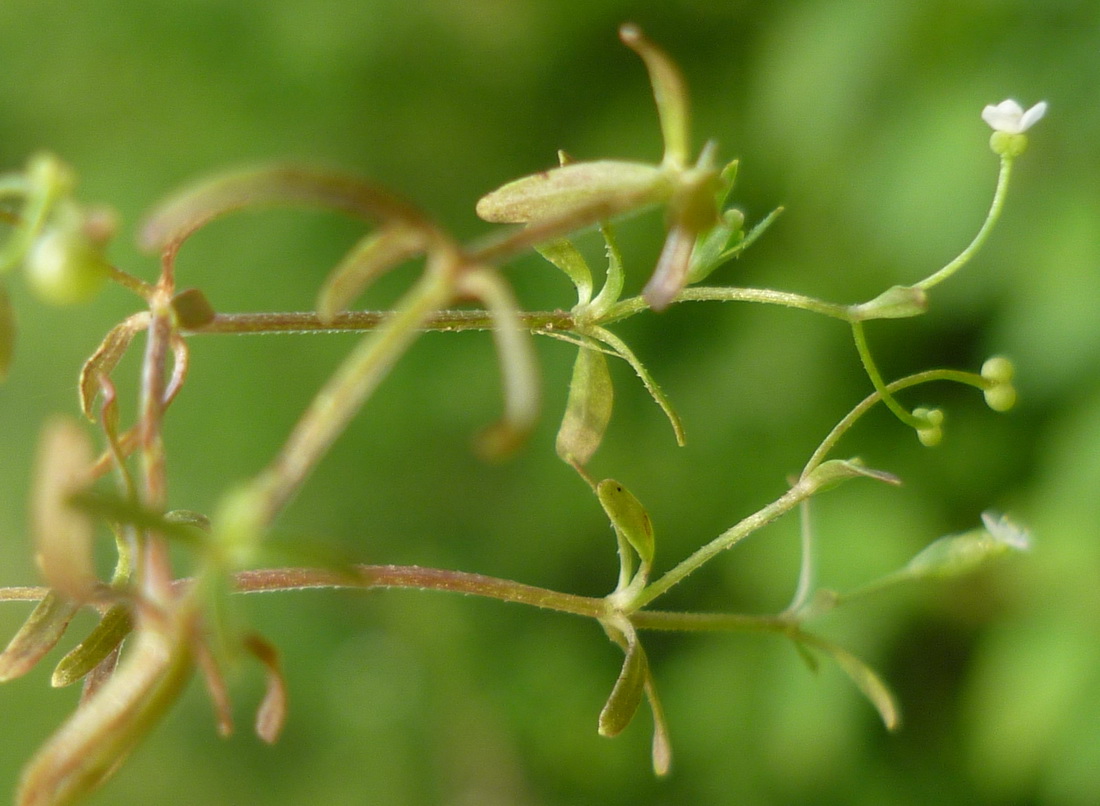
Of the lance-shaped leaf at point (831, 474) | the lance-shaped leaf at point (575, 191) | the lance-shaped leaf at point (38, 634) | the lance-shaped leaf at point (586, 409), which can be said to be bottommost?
the lance-shaped leaf at point (831, 474)

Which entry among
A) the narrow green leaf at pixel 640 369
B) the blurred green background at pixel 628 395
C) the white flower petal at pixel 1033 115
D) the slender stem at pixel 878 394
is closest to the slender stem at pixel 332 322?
the narrow green leaf at pixel 640 369

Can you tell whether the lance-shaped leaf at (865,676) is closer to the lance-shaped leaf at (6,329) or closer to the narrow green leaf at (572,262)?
the narrow green leaf at (572,262)

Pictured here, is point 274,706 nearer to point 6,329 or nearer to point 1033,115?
point 6,329

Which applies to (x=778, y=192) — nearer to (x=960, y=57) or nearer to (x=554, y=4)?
(x=960, y=57)

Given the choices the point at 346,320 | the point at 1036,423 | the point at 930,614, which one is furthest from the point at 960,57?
the point at 346,320

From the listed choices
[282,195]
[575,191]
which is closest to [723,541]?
[575,191]

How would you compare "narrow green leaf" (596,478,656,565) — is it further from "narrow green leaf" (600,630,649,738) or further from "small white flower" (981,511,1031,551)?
"small white flower" (981,511,1031,551)
